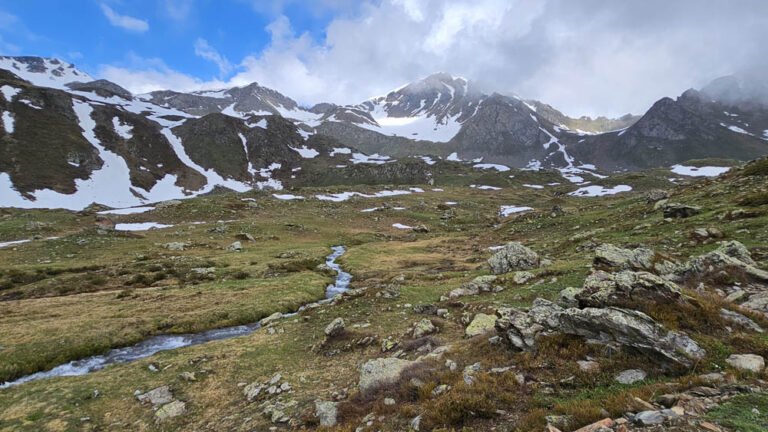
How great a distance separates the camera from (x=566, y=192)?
158750 millimetres

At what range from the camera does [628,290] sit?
11.5 m

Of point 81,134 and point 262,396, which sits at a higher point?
point 81,134

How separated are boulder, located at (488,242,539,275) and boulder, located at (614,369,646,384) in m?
20.3

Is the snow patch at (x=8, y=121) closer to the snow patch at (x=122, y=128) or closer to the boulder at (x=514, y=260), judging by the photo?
the snow patch at (x=122, y=128)

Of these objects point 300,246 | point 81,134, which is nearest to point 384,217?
point 300,246

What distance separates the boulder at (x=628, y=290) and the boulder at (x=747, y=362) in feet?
8.87

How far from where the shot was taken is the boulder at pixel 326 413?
34.9 ft

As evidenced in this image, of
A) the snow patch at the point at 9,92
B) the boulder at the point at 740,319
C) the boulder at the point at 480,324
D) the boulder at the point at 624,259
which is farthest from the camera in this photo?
the snow patch at the point at 9,92

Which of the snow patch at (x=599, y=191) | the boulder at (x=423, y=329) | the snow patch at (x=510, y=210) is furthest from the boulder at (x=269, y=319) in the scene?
the snow patch at (x=599, y=191)

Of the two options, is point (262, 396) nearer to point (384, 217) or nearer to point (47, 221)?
point (384, 217)

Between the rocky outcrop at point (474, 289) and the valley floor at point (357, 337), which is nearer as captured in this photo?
the valley floor at point (357, 337)

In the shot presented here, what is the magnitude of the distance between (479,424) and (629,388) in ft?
12.7

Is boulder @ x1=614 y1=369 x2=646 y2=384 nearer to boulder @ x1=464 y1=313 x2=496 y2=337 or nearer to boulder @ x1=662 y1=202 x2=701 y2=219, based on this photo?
boulder @ x1=464 y1=313 x2=496 y2=337

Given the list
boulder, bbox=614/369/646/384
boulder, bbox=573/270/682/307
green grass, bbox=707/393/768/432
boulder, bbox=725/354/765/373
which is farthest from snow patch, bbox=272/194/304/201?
green grass, bbox=707/393/768/432
